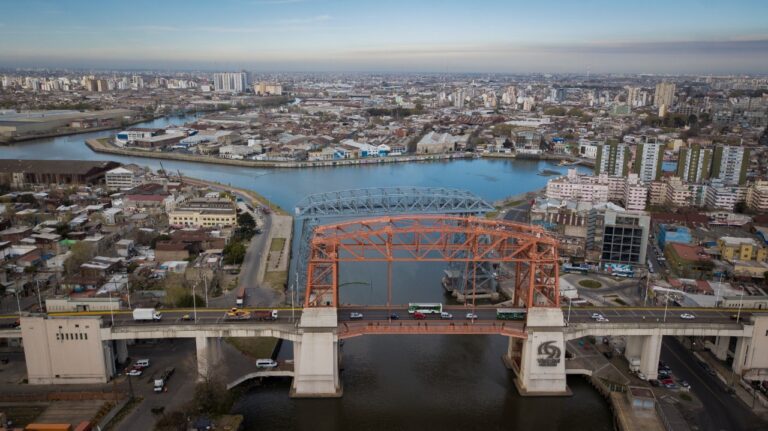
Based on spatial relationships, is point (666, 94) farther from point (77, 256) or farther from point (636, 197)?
point (77, 256)

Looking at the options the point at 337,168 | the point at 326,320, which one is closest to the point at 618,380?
the point at 326,320

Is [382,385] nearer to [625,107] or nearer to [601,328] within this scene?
[601,328]

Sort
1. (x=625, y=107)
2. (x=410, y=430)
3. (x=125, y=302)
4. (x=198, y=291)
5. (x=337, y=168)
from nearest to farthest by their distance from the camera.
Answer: (x=410, y=430)
(x=125, y=302)
(x=198, y=291)
(x=337, y=168)
(x=625, y=107)

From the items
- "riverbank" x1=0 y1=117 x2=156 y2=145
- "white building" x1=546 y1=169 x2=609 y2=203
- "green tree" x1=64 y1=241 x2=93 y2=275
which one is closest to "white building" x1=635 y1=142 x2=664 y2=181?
"white building" x1=546 y1=169 x2=609 y2=203

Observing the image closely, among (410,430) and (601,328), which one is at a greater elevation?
(601,328)

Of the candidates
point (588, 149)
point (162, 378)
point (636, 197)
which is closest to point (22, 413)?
point (162, 378)
